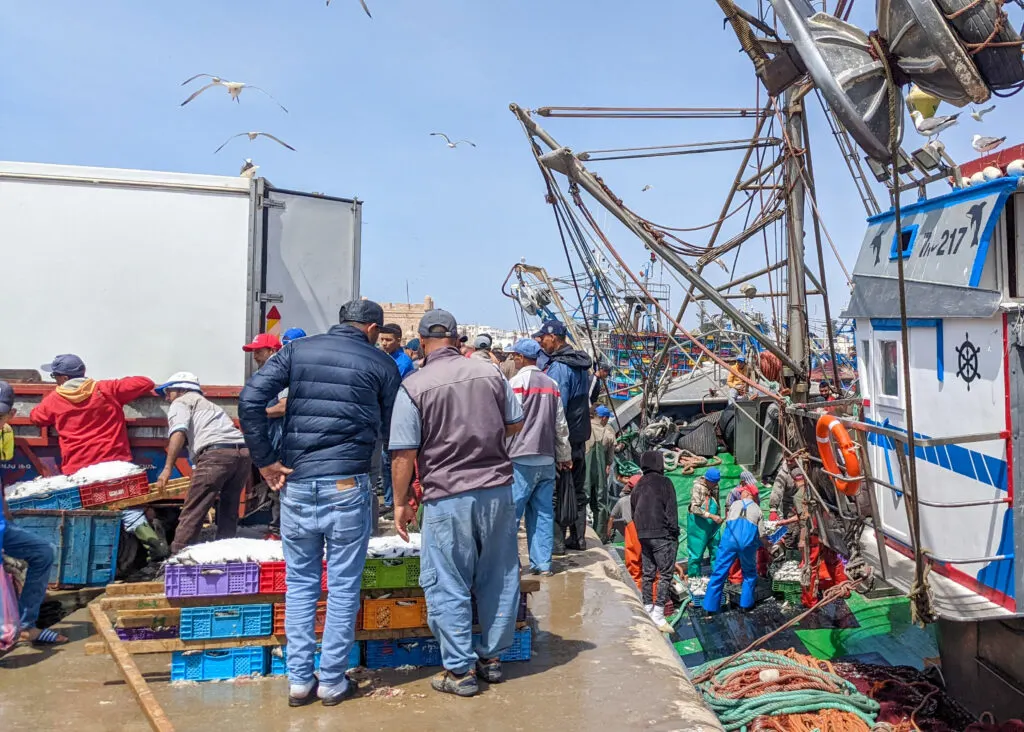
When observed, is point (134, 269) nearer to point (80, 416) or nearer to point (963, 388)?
point (80, 416)

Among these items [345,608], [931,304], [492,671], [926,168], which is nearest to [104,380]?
[345,608]

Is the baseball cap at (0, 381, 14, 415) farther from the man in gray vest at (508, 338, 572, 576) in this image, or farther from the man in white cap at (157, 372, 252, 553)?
the man in gray vest at (508, 338, 572, 576)

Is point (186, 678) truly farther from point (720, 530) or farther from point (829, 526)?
point (720, 530)

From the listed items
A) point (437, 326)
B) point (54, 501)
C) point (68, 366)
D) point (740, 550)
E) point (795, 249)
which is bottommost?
point (740, 550)

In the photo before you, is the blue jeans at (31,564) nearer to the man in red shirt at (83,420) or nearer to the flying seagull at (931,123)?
the man in red shirt at (83,420)

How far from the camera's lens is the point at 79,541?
205 inches

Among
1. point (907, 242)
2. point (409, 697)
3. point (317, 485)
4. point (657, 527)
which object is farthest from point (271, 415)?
point (907, 242)

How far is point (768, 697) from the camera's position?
18.3ft

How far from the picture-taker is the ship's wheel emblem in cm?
503

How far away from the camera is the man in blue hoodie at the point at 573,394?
6.06 meters

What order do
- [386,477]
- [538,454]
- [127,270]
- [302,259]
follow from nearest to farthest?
[538,454], [127,270], [302,259], [386,477]

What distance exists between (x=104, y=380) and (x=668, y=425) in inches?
444

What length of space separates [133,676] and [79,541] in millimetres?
2106

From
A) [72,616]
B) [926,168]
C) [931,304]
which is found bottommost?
[72,616]
